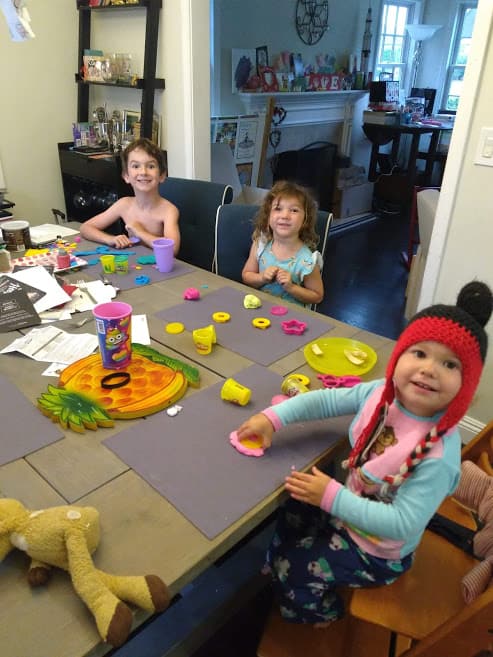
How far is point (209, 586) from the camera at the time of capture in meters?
1.33

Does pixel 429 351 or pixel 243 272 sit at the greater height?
pixel 429 351

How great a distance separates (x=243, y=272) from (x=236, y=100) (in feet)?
9.07

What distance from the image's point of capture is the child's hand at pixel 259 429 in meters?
0.89

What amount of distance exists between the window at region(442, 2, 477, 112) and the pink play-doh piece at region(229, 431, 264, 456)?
19.9ft

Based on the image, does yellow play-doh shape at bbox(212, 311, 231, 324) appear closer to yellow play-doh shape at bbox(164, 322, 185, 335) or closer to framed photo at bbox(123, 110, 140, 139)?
yellow play-doh shape at bbox(164, 322, 185, 335)

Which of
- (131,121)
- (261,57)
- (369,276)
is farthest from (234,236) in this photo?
(261,57)

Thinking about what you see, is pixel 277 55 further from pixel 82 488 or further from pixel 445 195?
pixel 82 488

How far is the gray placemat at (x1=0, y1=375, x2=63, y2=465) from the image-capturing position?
87 centimetres

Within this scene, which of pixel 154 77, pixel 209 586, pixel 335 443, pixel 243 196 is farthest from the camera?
pixel 243 196

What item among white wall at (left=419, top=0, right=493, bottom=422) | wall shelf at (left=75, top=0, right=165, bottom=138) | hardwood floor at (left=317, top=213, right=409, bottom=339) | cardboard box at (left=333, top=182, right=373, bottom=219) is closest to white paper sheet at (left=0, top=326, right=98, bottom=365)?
white wall at (left=419, top=0, right=493, bottom=422)

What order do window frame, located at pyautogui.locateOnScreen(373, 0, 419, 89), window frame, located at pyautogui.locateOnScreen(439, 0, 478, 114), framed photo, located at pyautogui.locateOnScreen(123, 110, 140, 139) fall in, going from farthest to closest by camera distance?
window frame, located at pyautogui.locateOnScreen(439, 0, 478, 114)
window frame, located at pyautogui.locateOnScreen(373, 0, 419, 89)
framed photo, located at pyautogui.locateOnScreen(123, 110, 140, 139)

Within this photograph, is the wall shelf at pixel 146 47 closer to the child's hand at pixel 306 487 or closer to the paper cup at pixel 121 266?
the paper cup at pixel 121 266

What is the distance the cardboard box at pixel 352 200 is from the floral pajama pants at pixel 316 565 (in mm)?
4383

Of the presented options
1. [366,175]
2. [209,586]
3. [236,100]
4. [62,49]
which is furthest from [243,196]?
[209,586]
